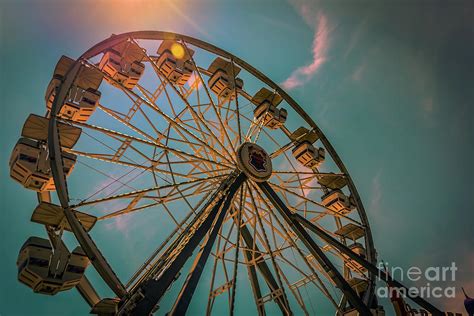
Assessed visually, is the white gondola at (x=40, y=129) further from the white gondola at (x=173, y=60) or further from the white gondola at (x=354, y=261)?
the white gondola at (x=354, y=261)

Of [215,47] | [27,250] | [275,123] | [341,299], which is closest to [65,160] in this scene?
[27,250]

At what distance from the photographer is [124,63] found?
11.9 meters

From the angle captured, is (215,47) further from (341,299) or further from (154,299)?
(341,299)

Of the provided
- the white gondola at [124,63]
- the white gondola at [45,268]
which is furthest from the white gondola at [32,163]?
the white gondola at [124,63]

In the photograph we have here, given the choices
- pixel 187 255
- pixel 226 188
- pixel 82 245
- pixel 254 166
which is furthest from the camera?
pixel 254 166

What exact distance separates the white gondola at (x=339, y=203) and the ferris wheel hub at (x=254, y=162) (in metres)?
4.59

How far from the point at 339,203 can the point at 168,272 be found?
9.50 m

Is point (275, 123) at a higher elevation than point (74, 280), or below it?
higher

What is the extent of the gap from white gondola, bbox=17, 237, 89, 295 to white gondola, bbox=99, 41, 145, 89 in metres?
6.14

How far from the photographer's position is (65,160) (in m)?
8.95

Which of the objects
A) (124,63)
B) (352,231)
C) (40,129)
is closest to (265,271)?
(352,231)

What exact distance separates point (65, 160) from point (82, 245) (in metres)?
2.63

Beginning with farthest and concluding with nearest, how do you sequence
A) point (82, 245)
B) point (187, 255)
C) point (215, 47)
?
point (215, 47) → point (187, 255) → point (82, 245)

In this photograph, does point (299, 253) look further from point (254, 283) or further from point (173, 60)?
point (173, 60)
